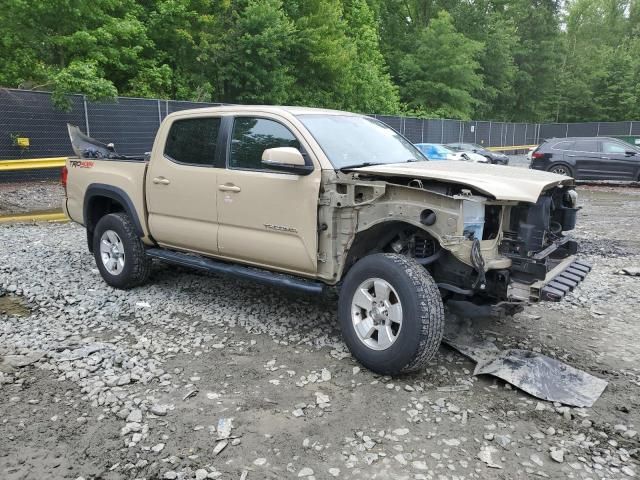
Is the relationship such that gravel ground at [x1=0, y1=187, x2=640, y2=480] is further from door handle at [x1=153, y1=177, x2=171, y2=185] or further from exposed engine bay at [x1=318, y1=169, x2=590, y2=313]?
door handle at [x1=153, y1=177, x2=171, y2=185]

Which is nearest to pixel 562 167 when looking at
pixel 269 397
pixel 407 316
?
pixel 407 316

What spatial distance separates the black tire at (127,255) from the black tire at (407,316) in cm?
288

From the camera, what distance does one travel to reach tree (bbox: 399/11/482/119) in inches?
1447

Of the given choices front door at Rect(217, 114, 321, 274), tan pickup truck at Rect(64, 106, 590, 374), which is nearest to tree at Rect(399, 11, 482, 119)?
tan pickup truck at Rect(64, 106, 590, 374)

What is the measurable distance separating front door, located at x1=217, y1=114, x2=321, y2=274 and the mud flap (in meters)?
1.51

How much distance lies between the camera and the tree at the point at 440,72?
121ft

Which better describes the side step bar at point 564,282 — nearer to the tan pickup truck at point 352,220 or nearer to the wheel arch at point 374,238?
the tan pickup truck at point 352,220

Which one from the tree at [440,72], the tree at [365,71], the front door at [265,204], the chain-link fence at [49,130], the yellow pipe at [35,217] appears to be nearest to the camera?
the front door at [265,204]

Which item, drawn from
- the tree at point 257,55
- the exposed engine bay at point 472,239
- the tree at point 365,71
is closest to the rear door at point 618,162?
the tree at point 257,55

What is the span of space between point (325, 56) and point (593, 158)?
40.5 ft

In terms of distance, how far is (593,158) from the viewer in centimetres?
1767

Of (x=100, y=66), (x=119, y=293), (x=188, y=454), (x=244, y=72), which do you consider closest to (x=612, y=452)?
(x=188, y=454)

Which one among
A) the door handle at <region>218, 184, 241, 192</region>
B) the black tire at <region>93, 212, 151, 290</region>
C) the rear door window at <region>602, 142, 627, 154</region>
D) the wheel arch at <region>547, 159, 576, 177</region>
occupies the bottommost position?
the black tire at <region>93, 212, 151, 290</region>

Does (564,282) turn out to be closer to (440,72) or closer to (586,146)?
(586,146)
